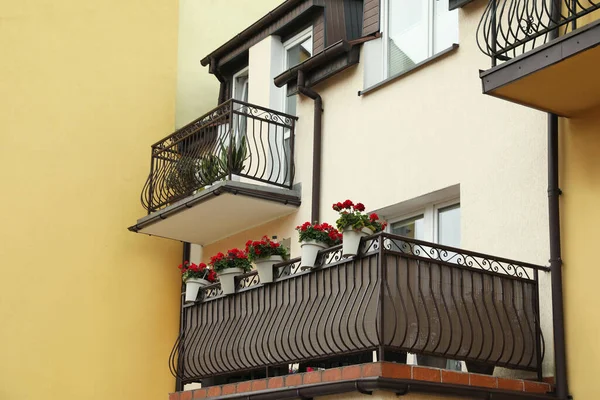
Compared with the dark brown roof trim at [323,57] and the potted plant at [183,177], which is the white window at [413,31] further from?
the potted plant at [183,177]

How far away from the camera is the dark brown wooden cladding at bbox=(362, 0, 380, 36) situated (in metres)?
13.4

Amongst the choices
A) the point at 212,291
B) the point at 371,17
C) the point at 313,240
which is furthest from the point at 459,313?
the point at 371,17

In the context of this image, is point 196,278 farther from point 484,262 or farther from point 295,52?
point 295,52

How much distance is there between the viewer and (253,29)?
51.3 feet

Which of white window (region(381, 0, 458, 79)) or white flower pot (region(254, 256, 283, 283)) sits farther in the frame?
white window (region(381, 0, 458, 79))

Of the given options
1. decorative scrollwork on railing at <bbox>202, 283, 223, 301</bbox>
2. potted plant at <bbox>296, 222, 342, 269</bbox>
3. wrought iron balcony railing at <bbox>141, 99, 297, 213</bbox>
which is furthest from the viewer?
wrought iron balcony railing at <bbox>141, 99, 297, 213</bbox>

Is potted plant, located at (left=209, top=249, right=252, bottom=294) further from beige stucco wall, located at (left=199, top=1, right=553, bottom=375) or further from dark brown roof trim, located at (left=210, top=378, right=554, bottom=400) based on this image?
dark brown roof trim, located at (left=210, top=378, right=554, bottom=400)

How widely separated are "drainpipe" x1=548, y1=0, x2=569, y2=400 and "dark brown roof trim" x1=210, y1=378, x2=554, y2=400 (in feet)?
0.79

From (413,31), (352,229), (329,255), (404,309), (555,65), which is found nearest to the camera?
(555,65)

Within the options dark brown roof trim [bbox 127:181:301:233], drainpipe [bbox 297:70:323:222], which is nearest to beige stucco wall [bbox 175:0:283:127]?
dark brown roof trim [bbox 127:181:301:233]

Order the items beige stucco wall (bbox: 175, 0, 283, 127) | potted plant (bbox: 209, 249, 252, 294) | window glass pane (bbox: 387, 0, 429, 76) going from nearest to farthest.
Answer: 1. potted plant (bbox: 209, 249, 252, 294)
2. window glass pane (bbox: 387, 0, 429, 76)
3. beige stucco wall (bbox: 175, 0, 283, 127)

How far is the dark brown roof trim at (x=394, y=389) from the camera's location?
8.88m

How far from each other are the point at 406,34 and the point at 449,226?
2656 millimetres

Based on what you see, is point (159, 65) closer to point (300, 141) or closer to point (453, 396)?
point (300, 141)
